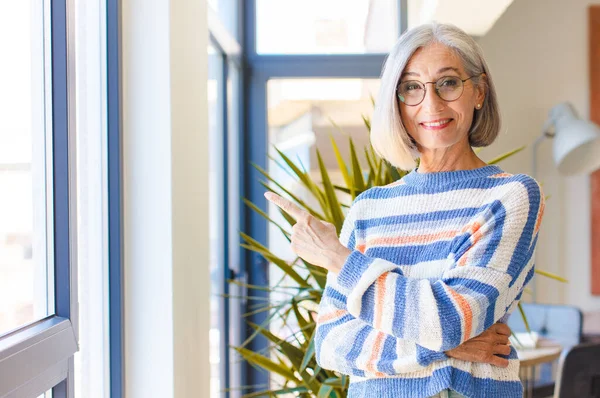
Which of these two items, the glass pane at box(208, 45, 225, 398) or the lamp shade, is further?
the lamp shade

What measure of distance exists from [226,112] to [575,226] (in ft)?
7.83

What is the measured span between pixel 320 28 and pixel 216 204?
1.32 m

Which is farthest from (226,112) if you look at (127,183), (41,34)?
(41,34)

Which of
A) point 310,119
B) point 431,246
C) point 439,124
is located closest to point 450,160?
point 439,124

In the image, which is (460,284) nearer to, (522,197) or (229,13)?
(522,197)

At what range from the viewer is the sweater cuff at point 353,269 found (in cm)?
125

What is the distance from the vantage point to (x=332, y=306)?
1.43 meters

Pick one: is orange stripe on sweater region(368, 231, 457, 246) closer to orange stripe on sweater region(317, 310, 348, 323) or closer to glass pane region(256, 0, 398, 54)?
orange stripe on sweater region(317, 310, 348, 323)

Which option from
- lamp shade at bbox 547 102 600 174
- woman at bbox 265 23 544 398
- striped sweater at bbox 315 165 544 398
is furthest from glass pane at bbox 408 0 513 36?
striped sweater at bbox 315 165 544 398

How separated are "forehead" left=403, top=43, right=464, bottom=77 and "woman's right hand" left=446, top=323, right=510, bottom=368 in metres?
0.50

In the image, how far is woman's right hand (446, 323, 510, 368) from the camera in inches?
50.9

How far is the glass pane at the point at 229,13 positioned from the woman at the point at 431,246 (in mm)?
2256

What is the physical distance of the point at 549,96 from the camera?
459cm

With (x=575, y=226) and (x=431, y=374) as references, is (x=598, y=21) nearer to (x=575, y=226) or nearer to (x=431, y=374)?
(x=575, y=226)
